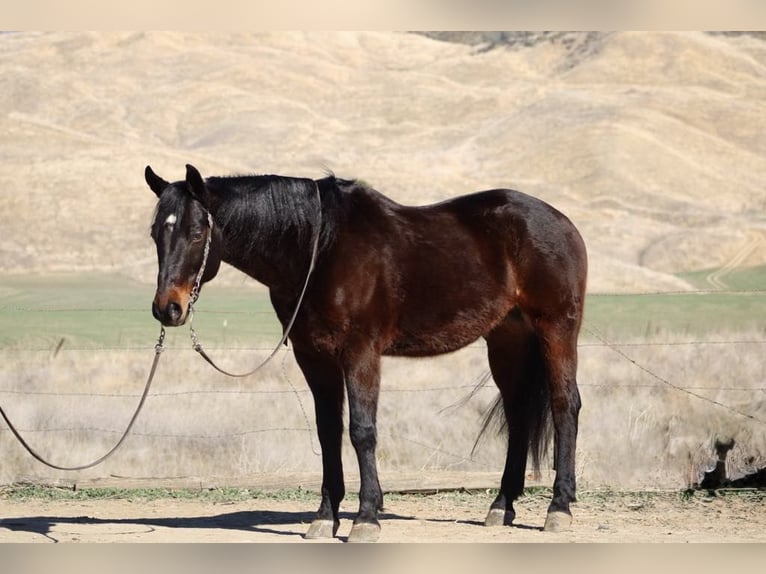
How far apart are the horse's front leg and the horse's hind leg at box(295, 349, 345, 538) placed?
1.09ft

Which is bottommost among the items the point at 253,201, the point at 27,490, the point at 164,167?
the point at 27,490

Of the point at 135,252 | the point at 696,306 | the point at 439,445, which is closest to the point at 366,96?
the point at 135,252

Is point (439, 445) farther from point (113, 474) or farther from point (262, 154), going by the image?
point (262, 154)

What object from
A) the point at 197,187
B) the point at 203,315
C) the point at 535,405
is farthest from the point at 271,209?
the point at 203,315

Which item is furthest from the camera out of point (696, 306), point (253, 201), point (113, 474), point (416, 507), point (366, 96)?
point (366, 96)

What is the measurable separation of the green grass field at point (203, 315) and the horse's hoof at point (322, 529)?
10.9 meters

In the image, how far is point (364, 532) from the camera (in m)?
7.24

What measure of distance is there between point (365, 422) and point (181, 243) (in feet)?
4.98

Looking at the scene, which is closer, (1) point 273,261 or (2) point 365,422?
(2) point 365,422

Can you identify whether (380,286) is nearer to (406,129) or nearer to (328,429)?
(328,429)

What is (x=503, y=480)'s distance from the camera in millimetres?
8258

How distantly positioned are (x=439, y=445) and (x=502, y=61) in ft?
174

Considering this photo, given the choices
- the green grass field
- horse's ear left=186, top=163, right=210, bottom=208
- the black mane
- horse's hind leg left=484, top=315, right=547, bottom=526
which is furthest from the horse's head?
the green grass field

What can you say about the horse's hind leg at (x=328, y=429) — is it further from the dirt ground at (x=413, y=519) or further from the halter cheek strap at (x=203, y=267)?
the halter cheek strap at (x=203, y=267)
